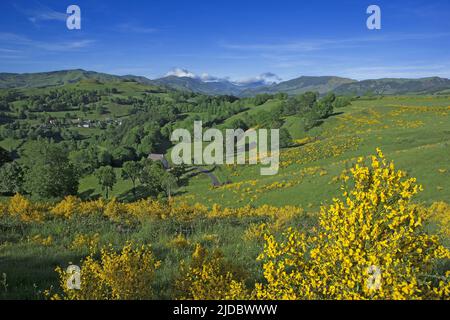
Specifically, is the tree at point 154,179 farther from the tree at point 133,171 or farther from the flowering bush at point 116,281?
the flowering bush at point 116,281

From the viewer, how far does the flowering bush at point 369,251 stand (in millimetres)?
5691

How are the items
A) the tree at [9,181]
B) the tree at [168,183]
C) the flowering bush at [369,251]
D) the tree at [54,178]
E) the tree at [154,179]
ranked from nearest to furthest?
the flowering bush at [369,251]
the tree at [54,178]
the tree at [168,183]
the tree at [154,179]
the tree at [9,181]

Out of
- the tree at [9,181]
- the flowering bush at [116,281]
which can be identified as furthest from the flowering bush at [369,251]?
the tree at [9,181]

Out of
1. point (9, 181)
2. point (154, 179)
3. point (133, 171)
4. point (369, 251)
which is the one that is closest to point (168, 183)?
point (154, 179)

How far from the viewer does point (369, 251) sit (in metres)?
6.05

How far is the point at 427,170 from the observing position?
141ft

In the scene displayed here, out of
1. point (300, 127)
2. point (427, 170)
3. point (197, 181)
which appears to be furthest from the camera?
point (300, 127)

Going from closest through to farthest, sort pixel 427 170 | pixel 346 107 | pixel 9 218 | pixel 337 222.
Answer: pixel 337 222 < pixel 9 218 < pixel 427 170 < pixel 346 107

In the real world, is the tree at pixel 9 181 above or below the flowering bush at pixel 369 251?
below

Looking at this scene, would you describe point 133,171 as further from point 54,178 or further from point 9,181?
point 54,178

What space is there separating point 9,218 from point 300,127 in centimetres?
10204

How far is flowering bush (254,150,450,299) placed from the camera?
5.69 meters
